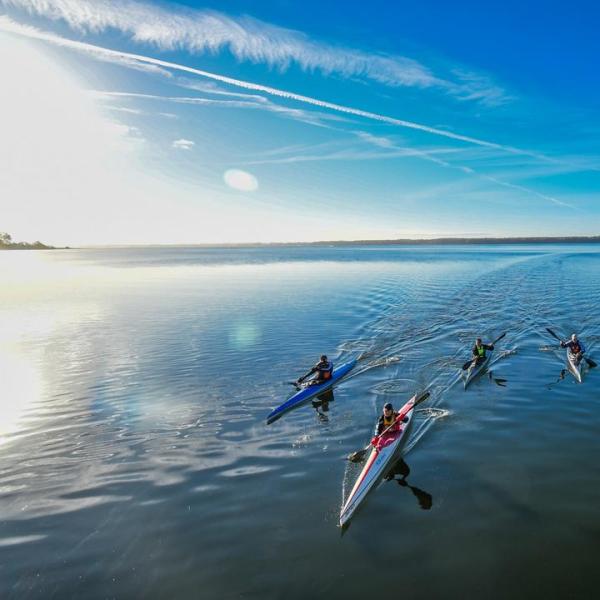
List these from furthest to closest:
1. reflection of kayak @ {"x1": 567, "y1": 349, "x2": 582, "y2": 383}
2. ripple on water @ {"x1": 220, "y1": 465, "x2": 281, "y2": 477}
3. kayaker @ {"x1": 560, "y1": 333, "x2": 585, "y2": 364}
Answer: kayaker @ {"x1": 560, "y1": 333, "x2": 585, "y2": 364} → reflection of kayak @ {"x1": 567, "y1": 349, "x2": 582, "y2": 383} → ripple on water @ {"x1": 220, "y1": 465, "x2": 281, "y2": 477}

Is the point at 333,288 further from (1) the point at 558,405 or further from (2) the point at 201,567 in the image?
(2) the point at 201,567

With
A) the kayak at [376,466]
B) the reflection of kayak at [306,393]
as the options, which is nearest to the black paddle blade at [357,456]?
the kayak at [376,466]

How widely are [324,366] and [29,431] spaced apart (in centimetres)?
1521

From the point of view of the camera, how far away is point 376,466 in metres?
14.2

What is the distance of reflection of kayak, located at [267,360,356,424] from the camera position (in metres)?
19.9

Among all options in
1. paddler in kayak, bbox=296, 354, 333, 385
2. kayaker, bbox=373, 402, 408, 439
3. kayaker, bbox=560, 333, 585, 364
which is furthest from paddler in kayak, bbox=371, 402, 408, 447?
kayaker, bbox=560, 333, 585, 364

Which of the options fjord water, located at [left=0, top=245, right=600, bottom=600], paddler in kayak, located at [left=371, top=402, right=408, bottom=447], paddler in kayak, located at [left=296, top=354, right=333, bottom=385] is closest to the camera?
fjord water, located at [left=0, top=245, right=600, bottom=600]

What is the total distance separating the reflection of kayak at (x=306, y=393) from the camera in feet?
65.2

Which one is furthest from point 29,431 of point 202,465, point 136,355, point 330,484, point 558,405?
point 558,405

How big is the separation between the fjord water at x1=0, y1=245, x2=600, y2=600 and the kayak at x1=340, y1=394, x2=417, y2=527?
1.21 feet

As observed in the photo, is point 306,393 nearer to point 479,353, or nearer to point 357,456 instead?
point 357,456

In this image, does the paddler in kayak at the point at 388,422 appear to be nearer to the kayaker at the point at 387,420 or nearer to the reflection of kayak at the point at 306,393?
the kayaker at the point at 387,420

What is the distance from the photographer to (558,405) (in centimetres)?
1995

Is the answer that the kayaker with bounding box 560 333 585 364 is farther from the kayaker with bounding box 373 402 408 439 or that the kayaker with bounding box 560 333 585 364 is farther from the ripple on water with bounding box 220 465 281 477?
the ripple on water with bounding box 220 465 281 477
